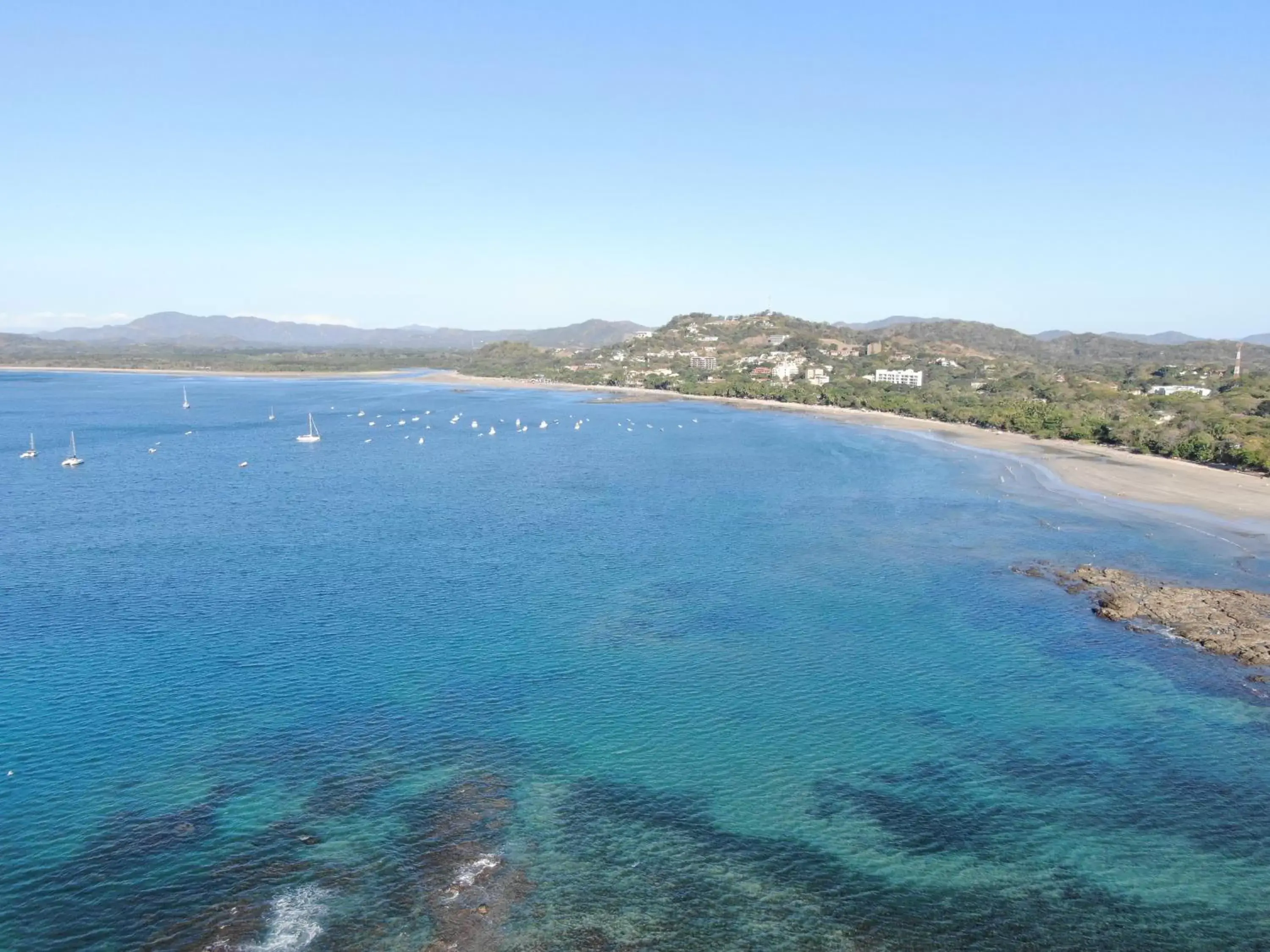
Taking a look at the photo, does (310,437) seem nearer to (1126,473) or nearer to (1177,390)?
(1126,473)

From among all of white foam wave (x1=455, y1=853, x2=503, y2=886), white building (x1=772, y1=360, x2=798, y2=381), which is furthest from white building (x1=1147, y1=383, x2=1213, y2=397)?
white foam wave (x1=455, y1=853, x2=503, y2=886)

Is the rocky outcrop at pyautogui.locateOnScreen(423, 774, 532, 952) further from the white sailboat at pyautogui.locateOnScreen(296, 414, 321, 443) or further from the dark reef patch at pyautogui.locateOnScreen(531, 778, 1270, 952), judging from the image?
the white sailboat at pyautogui.locateOnScreen(296, 414, 321, 443)

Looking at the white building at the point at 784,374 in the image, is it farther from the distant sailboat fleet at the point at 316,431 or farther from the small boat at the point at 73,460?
the small boat at the point at 73,460

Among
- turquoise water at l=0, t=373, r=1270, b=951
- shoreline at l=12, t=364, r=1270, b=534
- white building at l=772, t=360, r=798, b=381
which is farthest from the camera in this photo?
white building at l=772, t=360, r=798, b=381

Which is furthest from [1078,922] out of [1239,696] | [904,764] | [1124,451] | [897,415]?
[897,415]

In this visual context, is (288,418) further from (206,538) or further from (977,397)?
(977,397)

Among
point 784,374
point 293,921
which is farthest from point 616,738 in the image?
point 784,374
